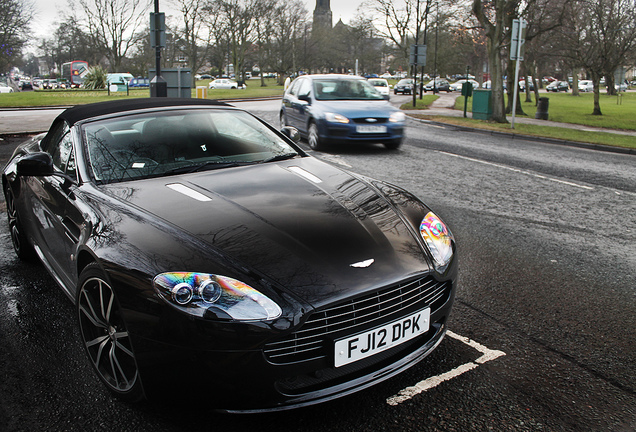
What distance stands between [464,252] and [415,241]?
7.71 ft

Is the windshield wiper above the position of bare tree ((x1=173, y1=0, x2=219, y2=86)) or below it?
below

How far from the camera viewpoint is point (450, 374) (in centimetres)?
282

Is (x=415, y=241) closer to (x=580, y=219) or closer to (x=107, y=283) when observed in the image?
(x=107, y=283)

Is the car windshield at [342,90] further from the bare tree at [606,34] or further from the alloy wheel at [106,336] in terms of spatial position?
the bare tree at [606,34]

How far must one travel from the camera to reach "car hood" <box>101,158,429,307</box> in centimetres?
237

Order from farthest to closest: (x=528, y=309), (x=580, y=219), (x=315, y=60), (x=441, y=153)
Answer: (x=315, y=60), (x=441, y=153), (x=580, y=219), (x=528, y=309)

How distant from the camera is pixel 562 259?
482 centimetres

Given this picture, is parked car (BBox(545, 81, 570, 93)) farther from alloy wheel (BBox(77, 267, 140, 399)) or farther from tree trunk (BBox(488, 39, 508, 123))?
alloy wheel (BBox(77, 267, 140, 399))

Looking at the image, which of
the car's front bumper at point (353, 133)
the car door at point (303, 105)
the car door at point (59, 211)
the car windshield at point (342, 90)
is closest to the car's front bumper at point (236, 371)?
the car door at point (59, 211)

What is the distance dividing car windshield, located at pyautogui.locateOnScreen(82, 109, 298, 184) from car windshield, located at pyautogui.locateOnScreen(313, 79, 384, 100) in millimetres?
8238

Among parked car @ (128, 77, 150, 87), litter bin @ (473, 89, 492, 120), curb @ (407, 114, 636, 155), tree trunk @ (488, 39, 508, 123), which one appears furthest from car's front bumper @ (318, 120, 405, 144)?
parked car @ (128, 77, 150, 87)

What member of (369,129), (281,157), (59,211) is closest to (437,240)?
(281,157)

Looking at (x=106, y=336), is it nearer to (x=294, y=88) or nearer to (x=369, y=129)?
(x=369, y=129)

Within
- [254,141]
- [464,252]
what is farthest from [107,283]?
[464,252]
